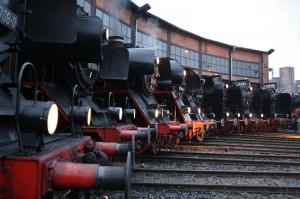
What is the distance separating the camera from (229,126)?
15133 mm

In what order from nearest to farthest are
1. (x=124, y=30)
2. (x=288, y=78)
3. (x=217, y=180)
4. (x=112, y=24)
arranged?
(x=217, y=180) → (x=112, y=24) → (x=124, y=30) → (x=288, y=78)

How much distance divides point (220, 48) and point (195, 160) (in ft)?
68.6

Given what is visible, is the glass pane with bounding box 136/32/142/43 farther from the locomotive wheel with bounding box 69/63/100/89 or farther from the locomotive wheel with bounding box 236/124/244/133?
the locomotive wheel with bounding box 69/63/100/89

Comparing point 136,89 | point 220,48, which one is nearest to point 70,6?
point 136,89

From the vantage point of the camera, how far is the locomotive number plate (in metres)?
1.89

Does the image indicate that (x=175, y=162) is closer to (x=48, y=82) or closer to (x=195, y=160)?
(x=195, y=160)

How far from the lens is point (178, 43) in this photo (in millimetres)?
21469

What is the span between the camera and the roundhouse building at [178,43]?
1421cm

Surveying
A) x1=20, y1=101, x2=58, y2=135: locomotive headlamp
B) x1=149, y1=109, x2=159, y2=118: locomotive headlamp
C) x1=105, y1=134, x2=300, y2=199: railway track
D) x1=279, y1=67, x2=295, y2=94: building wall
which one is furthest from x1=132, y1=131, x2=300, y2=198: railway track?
x1=279, y1=67, x2=295, y2=94: building wall

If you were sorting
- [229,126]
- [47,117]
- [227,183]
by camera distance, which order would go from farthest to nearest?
1. [229,126]
2. [227,183]
3. [47,117]

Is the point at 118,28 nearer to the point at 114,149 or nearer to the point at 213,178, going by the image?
the point at 213,178

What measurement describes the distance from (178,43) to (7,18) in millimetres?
20122

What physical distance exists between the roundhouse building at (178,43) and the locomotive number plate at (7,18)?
819cm

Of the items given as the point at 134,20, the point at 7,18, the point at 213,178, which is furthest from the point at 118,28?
the point at 7,18
